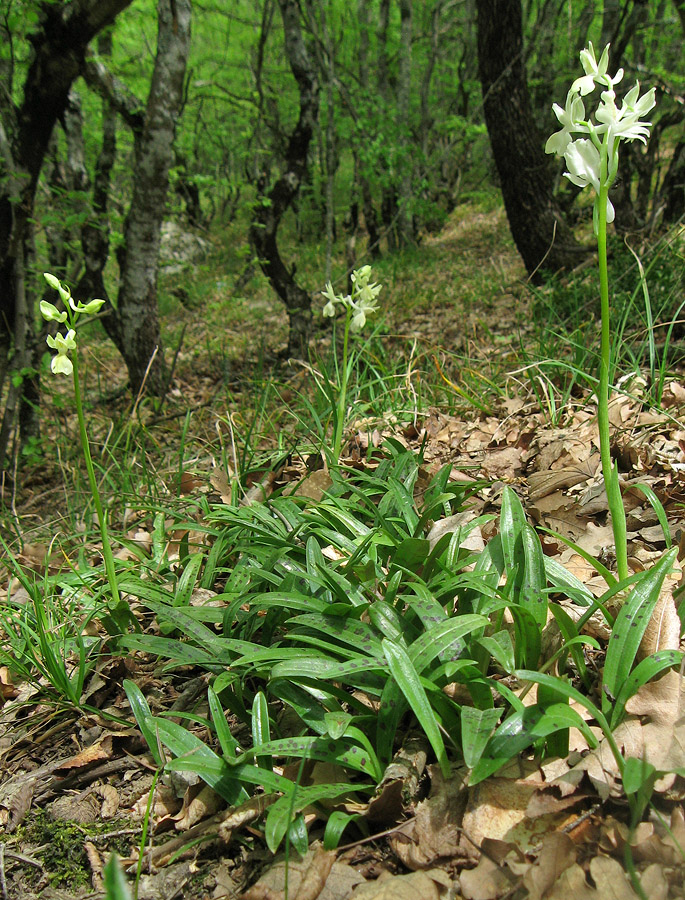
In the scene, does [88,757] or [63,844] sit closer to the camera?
[63,844]

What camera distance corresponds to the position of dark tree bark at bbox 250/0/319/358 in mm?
6512

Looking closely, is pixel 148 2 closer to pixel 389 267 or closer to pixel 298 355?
pixel 389 267

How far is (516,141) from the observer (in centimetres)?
552

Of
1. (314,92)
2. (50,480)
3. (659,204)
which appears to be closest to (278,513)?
(50,480)

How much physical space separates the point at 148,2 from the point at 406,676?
51.9ft

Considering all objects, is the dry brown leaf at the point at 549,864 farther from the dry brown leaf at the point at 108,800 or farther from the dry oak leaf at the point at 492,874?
the dry brown leaf at the point at 108,800

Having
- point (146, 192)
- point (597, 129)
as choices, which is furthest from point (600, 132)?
point (146, 192)

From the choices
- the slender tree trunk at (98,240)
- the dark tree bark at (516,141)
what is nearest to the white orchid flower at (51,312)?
the slender tree trunk at (98,240)

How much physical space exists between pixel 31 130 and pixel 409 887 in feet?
16.4

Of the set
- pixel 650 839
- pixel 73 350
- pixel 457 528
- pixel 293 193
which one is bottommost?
pixel 650 839

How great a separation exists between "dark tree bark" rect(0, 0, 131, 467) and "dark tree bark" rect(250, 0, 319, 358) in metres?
2.61

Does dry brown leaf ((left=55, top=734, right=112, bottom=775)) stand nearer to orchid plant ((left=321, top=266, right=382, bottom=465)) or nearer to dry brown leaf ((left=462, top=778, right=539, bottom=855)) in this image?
dry brown leaf ((left=462, top=778, right=539, bottom=855))

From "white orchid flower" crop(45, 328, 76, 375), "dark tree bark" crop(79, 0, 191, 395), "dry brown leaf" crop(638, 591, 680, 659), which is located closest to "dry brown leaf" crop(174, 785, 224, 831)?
"dry brown leaf" crop(638, 591, 680, 659)

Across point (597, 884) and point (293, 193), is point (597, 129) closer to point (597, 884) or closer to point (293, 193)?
point (597, 884)
